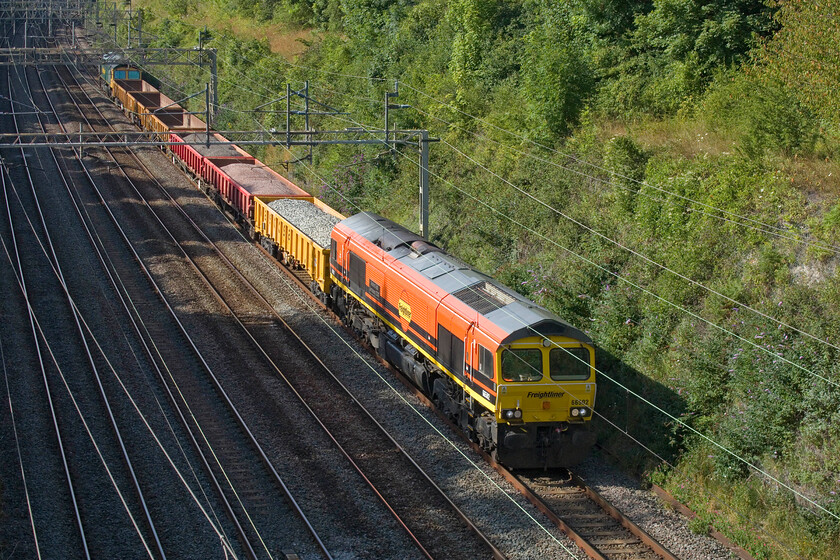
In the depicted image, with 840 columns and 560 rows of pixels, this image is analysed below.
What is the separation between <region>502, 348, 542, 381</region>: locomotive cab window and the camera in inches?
632

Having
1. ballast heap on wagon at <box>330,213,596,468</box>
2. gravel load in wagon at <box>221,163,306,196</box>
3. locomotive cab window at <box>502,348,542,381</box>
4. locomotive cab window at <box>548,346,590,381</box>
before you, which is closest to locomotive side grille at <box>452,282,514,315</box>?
ballast heap on wagon at <box>330,213,596,468</box>

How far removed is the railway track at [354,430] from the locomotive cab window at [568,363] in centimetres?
313

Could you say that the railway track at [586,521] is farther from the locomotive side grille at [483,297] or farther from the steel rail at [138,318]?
the steel rail at [138,318]

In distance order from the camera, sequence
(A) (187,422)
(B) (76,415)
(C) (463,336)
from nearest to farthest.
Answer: (C) (463,336), (A) (187,422), (B) (76,415)

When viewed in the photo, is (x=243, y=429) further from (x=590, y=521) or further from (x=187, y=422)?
(x=590, y=521)

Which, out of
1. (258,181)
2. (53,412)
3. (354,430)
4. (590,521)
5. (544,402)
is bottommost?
(590,521)

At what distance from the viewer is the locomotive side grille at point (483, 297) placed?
17.2m

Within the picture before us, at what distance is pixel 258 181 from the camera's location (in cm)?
3400

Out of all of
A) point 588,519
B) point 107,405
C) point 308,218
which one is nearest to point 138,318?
point 107,405

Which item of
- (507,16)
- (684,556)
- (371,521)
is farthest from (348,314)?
(507,16)

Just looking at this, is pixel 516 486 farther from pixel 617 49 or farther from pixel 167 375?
pixel 617 49

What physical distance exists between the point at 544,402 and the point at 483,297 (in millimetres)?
2573

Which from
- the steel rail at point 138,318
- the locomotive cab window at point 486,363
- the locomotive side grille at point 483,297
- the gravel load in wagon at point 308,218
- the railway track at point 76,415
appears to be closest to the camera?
the railway track at point 76,415

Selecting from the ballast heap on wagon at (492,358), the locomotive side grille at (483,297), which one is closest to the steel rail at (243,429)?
the ballast heap on wagon at (492,358)
